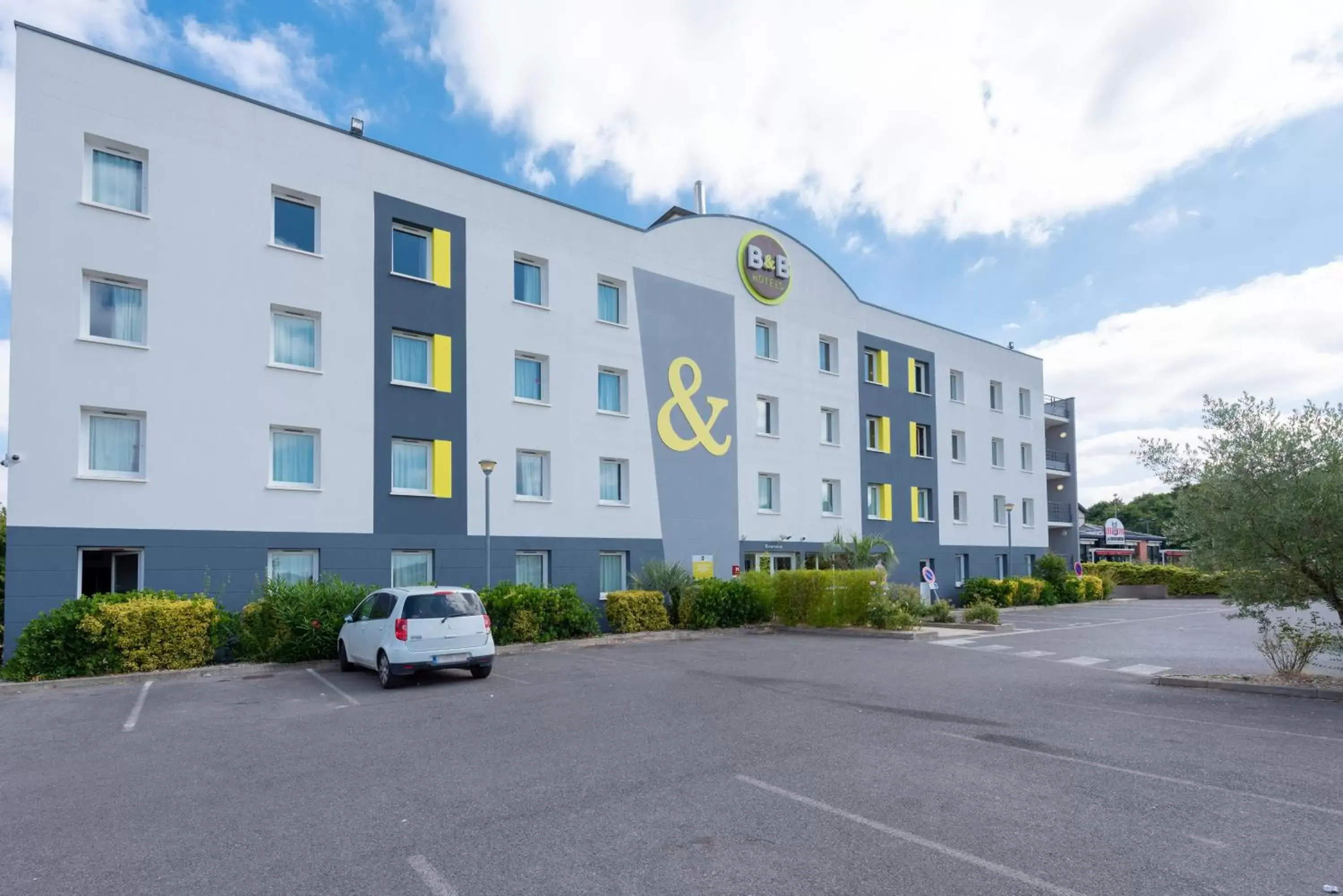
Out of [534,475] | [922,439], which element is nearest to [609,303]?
[534,475]

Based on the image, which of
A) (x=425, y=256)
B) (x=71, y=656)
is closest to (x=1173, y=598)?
(x=425, y=256)

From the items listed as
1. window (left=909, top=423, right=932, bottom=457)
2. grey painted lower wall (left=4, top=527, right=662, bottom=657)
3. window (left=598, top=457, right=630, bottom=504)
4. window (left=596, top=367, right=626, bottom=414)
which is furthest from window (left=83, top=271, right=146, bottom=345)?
window (left=909, top=423, right=932, bottom=457)

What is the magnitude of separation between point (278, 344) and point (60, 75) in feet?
20.5

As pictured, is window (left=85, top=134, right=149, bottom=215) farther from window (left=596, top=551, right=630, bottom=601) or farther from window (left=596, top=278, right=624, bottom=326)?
window (left=596, top=551, right=630, bottom=601)

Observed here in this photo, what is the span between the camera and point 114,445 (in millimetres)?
16938

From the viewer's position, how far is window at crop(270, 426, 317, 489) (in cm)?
1889

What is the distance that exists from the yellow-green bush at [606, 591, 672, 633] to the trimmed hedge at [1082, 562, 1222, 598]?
29.5m

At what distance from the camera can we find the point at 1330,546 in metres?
11.3

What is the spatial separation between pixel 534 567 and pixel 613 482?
11.8 ft

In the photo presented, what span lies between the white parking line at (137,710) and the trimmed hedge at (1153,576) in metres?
41.4

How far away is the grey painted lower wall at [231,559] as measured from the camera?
1572cm

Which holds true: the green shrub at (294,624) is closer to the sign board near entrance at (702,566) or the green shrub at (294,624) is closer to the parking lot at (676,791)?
the parking lot at (676,791)

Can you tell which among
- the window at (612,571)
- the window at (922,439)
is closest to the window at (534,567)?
the window at (612,571)

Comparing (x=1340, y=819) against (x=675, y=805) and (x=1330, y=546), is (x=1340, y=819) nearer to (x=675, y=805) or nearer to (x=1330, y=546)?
(x=675, y=805)
